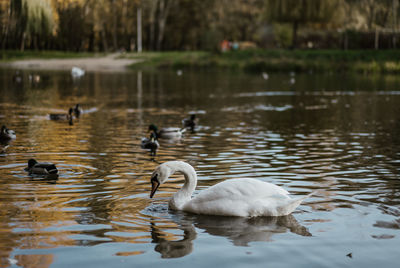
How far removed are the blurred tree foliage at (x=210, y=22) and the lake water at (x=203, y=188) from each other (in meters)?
44.6

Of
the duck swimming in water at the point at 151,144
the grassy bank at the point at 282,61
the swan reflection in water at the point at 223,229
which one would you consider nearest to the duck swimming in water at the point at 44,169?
the swan reflection in water at the point at 223,229

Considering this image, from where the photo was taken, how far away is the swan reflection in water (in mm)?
9117

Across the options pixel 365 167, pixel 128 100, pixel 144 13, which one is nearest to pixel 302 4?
pixel 144 13

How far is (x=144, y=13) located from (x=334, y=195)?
84.6 m

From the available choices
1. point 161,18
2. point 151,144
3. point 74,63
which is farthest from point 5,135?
point 161,18

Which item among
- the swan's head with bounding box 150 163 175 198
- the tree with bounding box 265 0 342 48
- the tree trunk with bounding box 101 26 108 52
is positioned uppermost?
the tree with bounding box 265 0 342 48

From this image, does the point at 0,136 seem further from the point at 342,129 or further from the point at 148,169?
the point at 342,129

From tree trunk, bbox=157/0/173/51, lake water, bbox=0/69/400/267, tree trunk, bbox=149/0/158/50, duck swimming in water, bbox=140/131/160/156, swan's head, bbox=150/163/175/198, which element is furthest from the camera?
tree trunk, bbox=157/0/173/51

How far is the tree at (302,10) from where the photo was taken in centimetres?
7400

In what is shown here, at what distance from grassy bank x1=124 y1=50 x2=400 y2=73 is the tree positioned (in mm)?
5045

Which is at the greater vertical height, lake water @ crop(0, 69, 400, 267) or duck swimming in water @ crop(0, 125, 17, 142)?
duck swimming in water @ crop(0, 125, 17, 142)

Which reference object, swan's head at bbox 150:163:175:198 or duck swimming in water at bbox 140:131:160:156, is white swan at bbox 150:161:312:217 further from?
duck swimming in water at bbox 140:131:160:156

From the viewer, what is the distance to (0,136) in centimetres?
1888

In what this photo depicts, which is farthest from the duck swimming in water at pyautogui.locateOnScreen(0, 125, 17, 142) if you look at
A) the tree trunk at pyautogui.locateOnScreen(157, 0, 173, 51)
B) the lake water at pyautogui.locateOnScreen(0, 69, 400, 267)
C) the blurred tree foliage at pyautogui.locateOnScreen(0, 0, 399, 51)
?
A: the tree trunk at pyautogui.locateOnScreen(157, 0, 173, 51)
